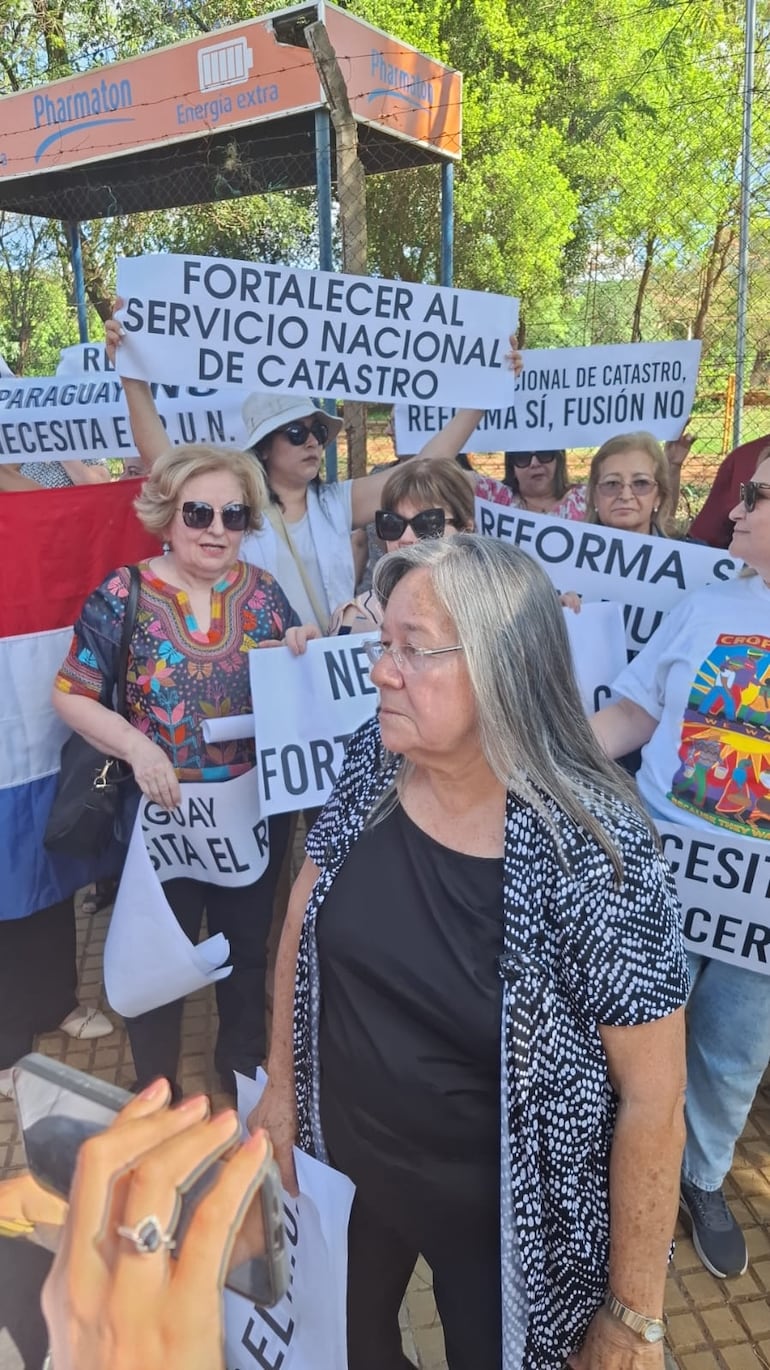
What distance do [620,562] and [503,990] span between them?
1.87m

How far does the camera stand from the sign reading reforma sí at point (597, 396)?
3867 millimetres

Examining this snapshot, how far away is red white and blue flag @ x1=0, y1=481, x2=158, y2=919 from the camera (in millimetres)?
2773

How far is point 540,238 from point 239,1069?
613 inches

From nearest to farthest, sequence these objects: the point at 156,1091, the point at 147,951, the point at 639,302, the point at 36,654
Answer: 1. the point at 156,1091
2. the point at 147,951
3. the point at 36,654
4. the point at 639,302

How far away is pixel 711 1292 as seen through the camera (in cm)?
228

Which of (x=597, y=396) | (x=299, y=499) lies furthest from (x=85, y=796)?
(x=597, y=396)

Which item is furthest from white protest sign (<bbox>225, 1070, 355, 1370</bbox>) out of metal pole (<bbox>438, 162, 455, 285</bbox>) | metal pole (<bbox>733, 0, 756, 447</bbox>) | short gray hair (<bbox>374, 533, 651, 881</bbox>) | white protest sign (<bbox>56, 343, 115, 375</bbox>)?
metal pole (<bbox>438, 162, 455, 285</bbox>)

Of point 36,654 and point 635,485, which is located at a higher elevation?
point 635,485

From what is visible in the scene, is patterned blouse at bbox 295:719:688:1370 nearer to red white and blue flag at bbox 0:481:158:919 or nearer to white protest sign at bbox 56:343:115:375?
red white and blue flag at bbox 0:481:158:919

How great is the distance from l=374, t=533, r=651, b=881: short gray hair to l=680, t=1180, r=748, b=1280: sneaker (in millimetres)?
1512

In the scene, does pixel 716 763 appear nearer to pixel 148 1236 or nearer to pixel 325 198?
pixel 148 1236

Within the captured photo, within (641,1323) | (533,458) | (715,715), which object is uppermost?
(533,458)

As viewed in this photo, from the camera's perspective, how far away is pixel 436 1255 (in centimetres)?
158

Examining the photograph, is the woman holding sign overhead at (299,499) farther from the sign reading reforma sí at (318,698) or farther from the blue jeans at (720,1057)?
the blue jeans at (720,1057)
